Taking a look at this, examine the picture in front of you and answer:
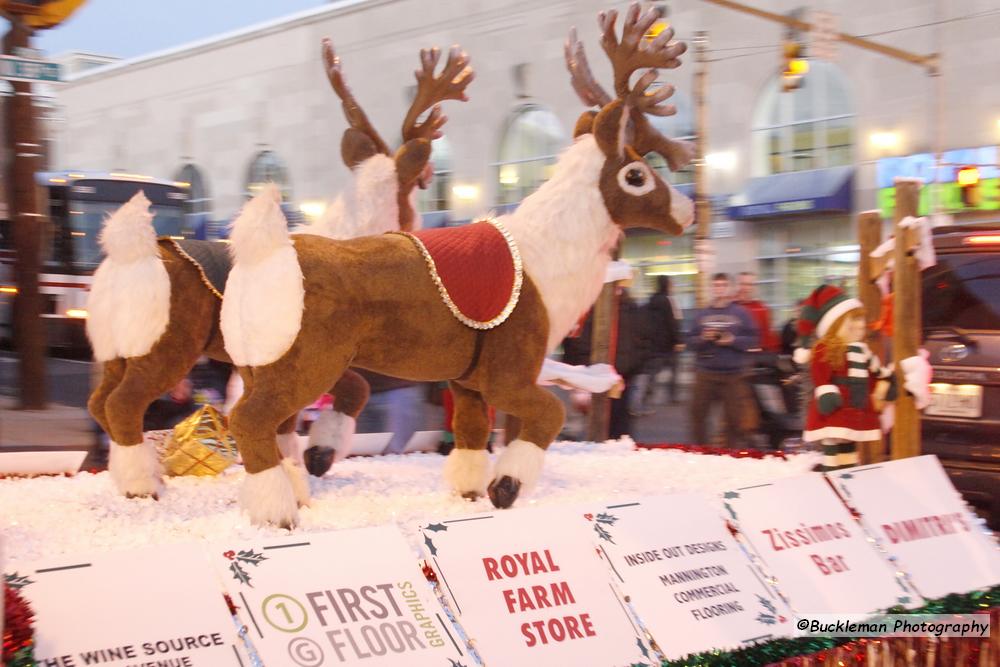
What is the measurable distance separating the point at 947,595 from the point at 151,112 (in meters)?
18.7

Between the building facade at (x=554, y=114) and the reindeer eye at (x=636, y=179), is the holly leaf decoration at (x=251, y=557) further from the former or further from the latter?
the building facade at (x=554, y=114)

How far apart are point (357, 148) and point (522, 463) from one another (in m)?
1.63

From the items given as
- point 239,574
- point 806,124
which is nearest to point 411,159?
point 239,574

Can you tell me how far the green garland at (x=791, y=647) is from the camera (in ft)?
9.11

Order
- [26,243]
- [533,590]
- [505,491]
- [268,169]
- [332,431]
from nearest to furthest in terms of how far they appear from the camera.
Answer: [533,590], [505,491], [332,431], [26,243], [268,169]

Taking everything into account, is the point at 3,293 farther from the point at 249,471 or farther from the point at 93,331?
the point at 249,471

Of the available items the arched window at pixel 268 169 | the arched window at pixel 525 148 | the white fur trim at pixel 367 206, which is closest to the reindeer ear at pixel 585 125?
the white fur trim at pixel 367 206

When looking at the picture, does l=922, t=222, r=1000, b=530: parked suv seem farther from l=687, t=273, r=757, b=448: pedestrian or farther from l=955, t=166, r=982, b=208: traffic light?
l=955, t=166, r=982, b=208: traffic light

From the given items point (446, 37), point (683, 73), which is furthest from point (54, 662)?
point (446, 37)

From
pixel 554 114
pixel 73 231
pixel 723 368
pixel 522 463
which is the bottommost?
pixel 723 368

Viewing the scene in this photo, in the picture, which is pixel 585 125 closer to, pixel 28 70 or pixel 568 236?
pixel 568 236

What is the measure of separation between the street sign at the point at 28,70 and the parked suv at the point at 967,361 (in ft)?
15.2

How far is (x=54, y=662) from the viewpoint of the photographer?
1.95 meters

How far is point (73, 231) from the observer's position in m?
12.6
